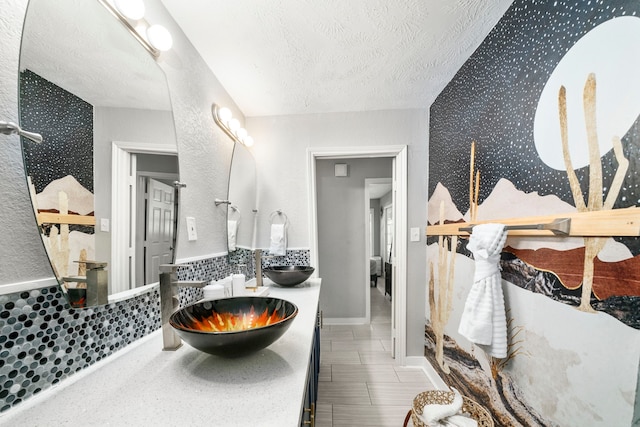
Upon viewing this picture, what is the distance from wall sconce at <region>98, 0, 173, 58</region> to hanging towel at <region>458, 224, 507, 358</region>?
1.73 meters

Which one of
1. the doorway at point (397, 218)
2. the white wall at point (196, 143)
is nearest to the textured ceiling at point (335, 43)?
the white wall at point (196, 143)

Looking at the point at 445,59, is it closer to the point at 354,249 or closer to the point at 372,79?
the point at 372,79

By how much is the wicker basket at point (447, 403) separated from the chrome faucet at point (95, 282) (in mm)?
1578

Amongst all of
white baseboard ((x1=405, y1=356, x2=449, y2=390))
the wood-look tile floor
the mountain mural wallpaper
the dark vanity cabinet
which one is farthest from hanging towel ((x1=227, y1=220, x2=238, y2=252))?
white baseboard ((x1=405, y1=356, x2=449, y2=390))

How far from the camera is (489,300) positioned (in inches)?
47.0

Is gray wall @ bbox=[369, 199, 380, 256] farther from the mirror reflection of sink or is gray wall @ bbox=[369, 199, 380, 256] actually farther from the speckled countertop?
the speckled countertop

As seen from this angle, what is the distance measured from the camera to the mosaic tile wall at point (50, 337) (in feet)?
1.85

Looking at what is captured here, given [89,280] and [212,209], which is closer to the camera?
[89,280]

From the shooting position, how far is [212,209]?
162 cm

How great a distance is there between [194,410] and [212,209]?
124 cm

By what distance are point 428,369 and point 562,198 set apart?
1861 millimetres

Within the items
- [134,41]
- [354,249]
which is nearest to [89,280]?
[134,41]

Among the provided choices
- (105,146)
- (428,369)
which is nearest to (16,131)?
(105,146)

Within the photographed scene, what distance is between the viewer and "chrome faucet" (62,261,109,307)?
0.70 metres
